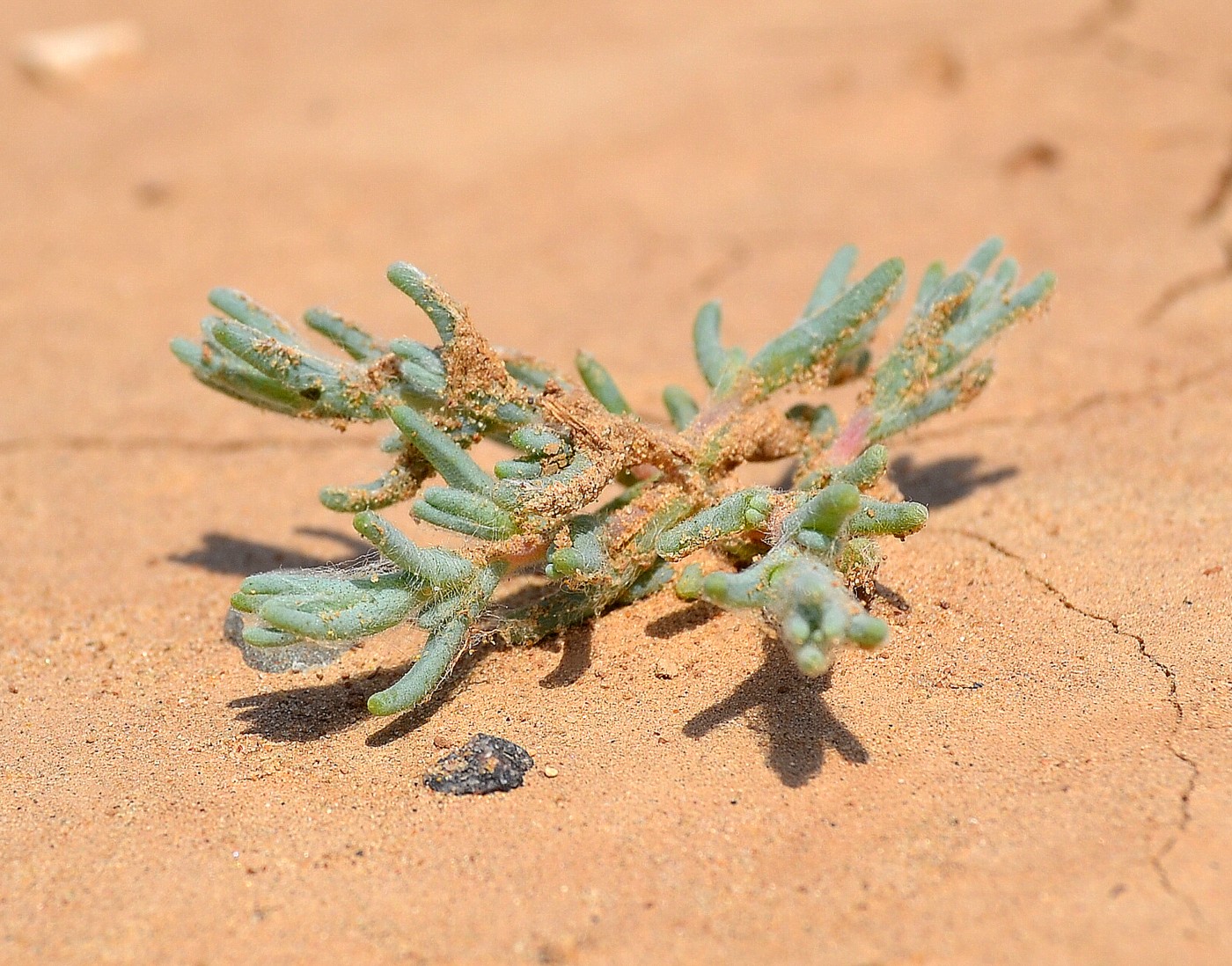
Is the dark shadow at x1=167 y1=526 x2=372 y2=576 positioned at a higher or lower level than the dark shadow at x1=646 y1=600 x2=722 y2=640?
lower

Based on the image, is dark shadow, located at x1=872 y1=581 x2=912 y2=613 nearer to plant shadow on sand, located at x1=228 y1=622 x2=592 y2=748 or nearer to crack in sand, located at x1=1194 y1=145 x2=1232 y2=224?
plant shadow on sand, located at x1=228 y1=622 x2=592 y2=748

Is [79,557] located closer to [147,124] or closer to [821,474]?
[821,474]

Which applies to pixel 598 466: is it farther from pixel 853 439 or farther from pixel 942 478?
pixel 942 478

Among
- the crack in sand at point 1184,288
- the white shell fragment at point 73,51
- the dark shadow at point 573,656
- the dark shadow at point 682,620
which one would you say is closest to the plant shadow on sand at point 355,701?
the dark shadow at point 573,656

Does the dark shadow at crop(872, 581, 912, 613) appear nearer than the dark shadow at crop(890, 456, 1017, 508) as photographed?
Yes

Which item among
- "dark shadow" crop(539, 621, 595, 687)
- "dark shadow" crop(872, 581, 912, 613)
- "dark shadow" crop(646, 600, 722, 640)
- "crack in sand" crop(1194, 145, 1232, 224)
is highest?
"crack in sand" crop(1194, 145, 1232, 224)

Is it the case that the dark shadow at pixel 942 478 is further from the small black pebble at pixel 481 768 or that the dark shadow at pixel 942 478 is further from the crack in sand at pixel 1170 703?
the small black pebble at pixel 481 768

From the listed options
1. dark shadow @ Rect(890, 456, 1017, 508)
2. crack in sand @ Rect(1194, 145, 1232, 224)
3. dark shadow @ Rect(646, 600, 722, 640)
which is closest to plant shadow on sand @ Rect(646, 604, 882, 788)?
dark shadow @ Rect(646, 600, 722, 640)
